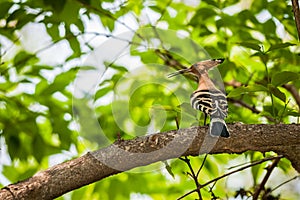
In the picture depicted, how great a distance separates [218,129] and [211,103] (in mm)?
273

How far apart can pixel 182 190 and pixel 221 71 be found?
76 cm

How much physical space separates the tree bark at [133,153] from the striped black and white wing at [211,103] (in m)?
0.19

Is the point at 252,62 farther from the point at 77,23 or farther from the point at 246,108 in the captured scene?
the point at 77,23

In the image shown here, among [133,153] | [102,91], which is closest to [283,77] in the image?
[133,153]

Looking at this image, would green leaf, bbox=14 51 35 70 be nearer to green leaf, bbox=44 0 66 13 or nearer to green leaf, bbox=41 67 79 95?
green leaf, bbox=41 67 79 95

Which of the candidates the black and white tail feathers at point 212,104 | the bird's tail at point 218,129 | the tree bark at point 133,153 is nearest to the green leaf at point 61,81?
the black and white tail feathers at point 212,104

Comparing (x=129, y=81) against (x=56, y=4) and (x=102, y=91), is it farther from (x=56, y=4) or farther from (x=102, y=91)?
(x=56, y=4)

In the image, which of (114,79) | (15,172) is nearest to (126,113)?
(114,79)

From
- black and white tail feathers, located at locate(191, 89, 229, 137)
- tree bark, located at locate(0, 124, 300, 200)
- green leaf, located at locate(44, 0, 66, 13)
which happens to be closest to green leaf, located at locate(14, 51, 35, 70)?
green leaf, located at locate(44, 0, 66, 13)

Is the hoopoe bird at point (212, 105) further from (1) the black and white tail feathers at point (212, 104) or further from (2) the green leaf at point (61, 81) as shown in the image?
(2) the green leaf at point (61, 81)

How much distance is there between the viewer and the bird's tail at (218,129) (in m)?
1.78

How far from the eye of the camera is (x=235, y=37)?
9.92 feet

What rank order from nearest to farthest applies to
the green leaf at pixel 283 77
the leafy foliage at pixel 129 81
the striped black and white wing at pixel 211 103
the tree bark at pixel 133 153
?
1. the tree bark at pixel 133 153
2. the green leaf at pixel 283 77
3. the striped black and white wing at pixel 211 103
4. the leafy foliage at pixel 129 81

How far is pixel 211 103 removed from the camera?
2053mm
